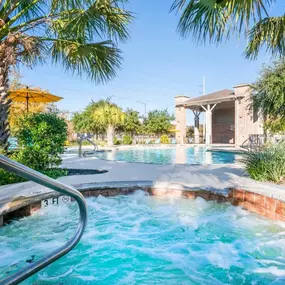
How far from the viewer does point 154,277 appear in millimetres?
2736

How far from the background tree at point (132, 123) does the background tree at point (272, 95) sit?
16718 millimetres

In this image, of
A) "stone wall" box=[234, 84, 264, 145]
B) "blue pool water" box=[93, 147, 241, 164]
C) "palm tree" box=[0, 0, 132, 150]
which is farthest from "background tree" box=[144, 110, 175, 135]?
"palm tree" box=[0, 0, 132, 150]

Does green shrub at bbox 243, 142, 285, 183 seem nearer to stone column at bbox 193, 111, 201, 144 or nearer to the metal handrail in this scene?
the metal handrail

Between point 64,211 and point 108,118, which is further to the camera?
point 108,118

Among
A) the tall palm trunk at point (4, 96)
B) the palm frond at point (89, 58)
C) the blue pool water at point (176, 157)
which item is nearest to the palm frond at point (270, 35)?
the palm frond at point (89, 58)

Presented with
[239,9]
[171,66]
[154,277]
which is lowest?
[154,277]

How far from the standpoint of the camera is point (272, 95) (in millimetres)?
11789

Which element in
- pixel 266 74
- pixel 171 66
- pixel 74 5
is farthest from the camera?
pixel 171 66

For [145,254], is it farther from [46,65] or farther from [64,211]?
[46,65]

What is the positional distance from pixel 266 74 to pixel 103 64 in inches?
355

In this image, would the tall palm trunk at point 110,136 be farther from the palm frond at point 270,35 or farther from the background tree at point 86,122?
the palm frond at point 270,35

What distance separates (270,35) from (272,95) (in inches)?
306

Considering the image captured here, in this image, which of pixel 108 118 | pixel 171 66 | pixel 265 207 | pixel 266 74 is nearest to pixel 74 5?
pixel 265 207

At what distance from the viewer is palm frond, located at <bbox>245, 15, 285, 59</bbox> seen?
15.4 feet
